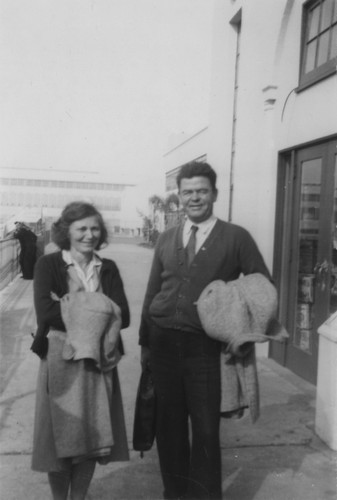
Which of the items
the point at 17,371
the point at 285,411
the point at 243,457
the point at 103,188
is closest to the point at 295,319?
the point at 285,411

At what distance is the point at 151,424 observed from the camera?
3219mm

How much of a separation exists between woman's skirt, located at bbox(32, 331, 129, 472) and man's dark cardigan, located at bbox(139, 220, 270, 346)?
478 mm

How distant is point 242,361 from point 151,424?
0.72m

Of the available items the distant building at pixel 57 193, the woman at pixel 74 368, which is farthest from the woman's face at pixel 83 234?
the distant building at pixel 57 193

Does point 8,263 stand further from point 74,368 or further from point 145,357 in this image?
point 74,368

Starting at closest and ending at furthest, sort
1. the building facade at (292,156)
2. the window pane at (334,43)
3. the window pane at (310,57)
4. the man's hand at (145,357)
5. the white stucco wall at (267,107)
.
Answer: the man's hand at (145,357)
the window pane at (334,43)
the building facade at (292,156)
the white stucco wall at (267,107)
the window pane at (310,57)

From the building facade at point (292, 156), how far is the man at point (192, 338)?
2497 millimetres

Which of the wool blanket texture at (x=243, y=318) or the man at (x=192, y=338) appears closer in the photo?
the wool blanket texture at (x=243, y=318)

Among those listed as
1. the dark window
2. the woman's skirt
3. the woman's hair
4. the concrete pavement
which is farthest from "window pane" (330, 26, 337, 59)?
the woman's skirt

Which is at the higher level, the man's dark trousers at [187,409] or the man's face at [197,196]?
the man's face at [197,196]

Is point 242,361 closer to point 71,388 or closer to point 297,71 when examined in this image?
point 71,388

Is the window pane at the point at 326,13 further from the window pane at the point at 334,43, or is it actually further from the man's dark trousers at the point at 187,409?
the man's dark trousers at the point at 187,409

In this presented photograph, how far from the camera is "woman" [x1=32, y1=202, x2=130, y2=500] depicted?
274 cm

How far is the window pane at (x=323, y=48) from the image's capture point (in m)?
5.37
